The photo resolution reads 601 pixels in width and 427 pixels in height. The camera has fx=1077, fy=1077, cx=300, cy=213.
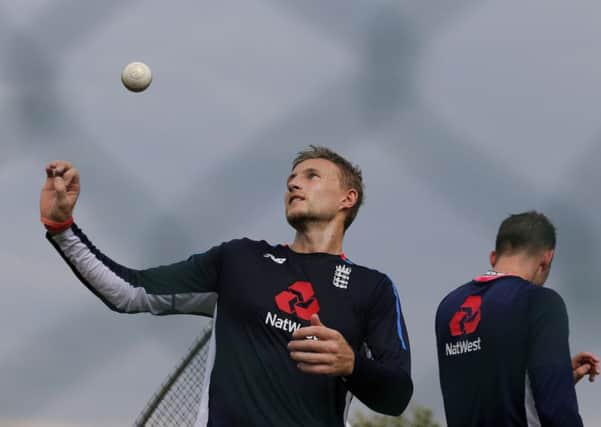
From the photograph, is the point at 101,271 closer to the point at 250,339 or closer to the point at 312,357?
the point at 250,339

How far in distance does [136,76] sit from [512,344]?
6.87ft

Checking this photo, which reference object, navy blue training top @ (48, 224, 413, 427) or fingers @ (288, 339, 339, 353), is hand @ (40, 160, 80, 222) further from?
fingers @ (288, 339, 339, 353)

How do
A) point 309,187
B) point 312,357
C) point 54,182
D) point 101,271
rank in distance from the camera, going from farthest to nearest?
1. point 309,187
2. point 101,271
3. point 54,182
4. point 312,357

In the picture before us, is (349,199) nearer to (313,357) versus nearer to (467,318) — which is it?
(467,318)

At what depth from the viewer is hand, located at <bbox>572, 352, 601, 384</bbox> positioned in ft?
16.1

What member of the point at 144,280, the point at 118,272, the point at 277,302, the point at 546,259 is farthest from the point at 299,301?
the point at 546,259

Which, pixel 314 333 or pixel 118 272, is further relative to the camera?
pixel 118 272

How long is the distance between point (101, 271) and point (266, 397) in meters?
0.88

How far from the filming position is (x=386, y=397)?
432 cm

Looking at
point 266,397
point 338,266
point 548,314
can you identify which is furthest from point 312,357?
point 548,314

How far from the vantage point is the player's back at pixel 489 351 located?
187 inches

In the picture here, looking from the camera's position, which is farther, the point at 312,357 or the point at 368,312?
the point at 368,312

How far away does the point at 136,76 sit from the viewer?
3.80 metres

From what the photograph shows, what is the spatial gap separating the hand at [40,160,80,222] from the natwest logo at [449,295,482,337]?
1.90 meters
